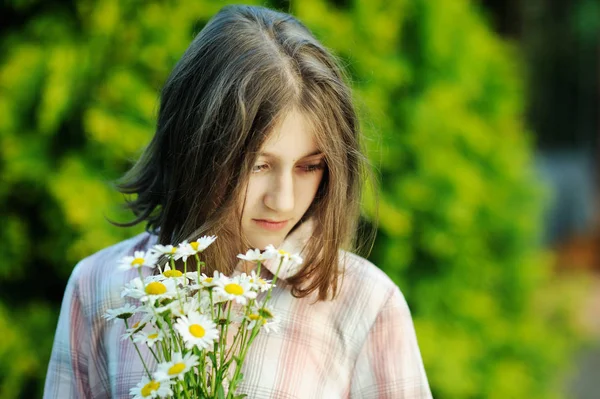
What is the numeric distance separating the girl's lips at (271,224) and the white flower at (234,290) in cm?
32

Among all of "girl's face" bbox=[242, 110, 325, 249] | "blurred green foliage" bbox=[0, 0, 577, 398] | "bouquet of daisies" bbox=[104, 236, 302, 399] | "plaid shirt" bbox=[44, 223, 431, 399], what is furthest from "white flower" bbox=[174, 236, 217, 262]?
"blurred green foliage" bbox=[0, 0, 577, 398]

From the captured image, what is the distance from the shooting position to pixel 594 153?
27.8 feet

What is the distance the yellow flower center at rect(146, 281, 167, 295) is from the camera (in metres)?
1.04

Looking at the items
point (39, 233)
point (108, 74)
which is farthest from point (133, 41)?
point (39, 233)

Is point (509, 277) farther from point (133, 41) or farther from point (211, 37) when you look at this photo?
point (211, 37)

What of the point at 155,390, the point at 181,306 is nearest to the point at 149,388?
the point at 155,390

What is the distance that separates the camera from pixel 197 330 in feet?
3.36

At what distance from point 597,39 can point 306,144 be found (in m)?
7.63

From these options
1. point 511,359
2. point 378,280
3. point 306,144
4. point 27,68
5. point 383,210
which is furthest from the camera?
point 511,359

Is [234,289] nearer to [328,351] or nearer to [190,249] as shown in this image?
[190,249]

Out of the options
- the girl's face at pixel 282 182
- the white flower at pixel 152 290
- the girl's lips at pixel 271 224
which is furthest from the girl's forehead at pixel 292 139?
the white flower at pixel 152 290

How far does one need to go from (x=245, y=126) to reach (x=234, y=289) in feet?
1.25

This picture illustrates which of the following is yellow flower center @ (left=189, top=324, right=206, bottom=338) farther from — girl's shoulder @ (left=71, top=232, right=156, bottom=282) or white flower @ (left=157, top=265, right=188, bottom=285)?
girl's shoulder @ (left=71, top=232, right=156, bottom=282)

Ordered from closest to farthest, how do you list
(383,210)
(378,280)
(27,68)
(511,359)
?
(378,280) → (27,68) → (383,210) → (511,359)
